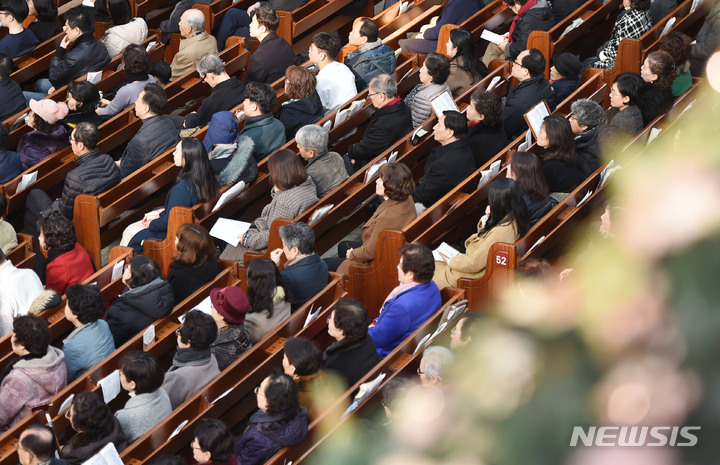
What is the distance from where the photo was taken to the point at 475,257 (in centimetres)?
378

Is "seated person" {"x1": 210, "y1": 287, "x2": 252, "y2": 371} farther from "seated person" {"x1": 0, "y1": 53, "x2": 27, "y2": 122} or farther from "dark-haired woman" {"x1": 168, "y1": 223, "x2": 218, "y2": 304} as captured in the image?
"seated person" {"x1": 0, "y1": 53, "x2": 27, "y2": 122}

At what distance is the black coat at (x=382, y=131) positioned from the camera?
474cm

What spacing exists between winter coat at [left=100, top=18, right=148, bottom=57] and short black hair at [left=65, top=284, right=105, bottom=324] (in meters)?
3.02

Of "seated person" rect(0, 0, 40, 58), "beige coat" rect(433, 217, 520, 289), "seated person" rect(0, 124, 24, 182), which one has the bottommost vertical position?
"beige coat" rect(433, 217, 520, 289)

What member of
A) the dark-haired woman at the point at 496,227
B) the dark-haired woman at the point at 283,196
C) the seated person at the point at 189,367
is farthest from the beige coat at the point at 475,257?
the seated person at the point at 189,367

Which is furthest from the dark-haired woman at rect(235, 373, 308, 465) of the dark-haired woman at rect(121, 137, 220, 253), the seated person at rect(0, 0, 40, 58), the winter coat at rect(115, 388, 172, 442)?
the seated person at rect(0, 0, 40, 58)

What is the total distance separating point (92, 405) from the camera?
2.70 m

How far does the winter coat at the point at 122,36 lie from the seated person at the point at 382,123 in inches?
78.9

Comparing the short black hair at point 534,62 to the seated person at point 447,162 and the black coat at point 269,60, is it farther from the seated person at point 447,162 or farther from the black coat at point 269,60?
the black coat at point 269,60

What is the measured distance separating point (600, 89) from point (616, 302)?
5036 mm

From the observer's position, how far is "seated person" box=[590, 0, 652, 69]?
5.52 m

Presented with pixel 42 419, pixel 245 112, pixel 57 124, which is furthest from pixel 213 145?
pixel 42 419

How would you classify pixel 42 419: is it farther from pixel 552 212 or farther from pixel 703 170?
pixel 703 170

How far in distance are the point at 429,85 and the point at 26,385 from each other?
2871 millimetres
